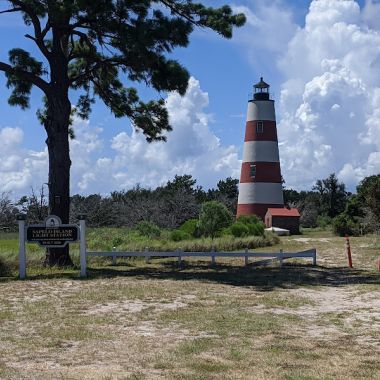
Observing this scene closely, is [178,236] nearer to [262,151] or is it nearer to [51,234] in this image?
[51,234]

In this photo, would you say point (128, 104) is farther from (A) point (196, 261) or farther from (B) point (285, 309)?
(B) point (285, 309)

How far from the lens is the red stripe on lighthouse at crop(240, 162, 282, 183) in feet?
155

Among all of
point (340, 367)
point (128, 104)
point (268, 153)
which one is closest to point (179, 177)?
point (268, 153)

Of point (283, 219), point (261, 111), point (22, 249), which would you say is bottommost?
point (22, 249)

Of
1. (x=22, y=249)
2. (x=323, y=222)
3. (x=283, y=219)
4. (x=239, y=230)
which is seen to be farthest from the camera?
(x=323, y=222)

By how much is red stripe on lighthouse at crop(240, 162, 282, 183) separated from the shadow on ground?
26393 mm

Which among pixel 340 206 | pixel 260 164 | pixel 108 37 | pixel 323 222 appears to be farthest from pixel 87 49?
pixel 340 206

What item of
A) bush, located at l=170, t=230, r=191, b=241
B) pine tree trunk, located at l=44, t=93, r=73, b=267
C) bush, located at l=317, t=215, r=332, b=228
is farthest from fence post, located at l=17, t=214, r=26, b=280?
bush, located at l=317, t=215, r=332, b=228

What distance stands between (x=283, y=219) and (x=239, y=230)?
17.1 meters

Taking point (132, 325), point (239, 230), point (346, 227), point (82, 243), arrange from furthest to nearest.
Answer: point (346, 227) → point (239, 230) → point (82, 243) → point (132, 325)

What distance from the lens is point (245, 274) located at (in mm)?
17906

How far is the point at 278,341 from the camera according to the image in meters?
8.36

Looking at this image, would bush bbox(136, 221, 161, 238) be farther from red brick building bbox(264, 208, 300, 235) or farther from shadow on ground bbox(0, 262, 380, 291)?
red brick building bbox(264, 208, 300, 235)

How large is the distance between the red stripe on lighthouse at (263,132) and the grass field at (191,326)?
30.5 meters
